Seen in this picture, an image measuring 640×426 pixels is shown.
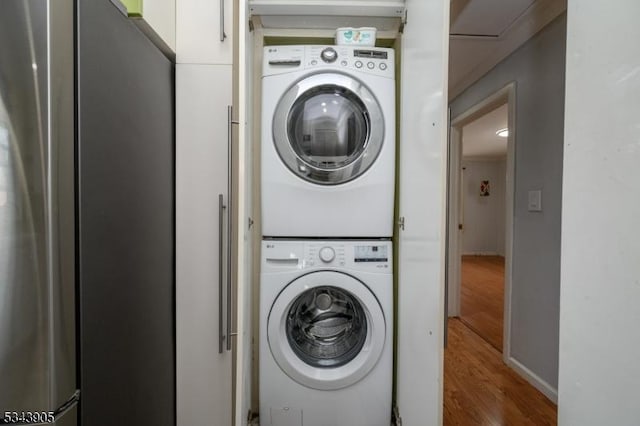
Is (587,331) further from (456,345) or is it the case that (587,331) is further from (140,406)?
(456,345)

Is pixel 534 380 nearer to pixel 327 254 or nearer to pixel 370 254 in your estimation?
pixel 370 254

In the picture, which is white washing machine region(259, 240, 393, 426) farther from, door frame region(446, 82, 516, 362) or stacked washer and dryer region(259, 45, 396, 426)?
door frame region(446, 82, 516, 362)

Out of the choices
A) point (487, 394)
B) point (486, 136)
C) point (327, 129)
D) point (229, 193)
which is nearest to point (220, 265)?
point (229, 193)

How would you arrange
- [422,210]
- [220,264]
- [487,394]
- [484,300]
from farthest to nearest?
[484,300] → [487,394] → [220,264] → [422,210]

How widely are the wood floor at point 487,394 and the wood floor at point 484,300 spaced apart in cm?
31

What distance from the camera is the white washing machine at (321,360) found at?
1.24m

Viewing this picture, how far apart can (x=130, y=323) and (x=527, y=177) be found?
226 cm

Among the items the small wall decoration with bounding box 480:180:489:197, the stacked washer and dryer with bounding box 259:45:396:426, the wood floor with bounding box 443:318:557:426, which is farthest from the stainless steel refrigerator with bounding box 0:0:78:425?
the small wall decoration with bounding box 480:180:489:197

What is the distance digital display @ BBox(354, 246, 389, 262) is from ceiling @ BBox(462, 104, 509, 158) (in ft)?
7.72

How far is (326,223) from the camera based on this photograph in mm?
1297

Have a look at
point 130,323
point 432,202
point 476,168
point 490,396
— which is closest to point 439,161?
point 432,202

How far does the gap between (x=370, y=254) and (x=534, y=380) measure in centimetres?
146

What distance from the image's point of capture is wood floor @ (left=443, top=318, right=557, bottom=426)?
147 cm

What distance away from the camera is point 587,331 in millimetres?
604
